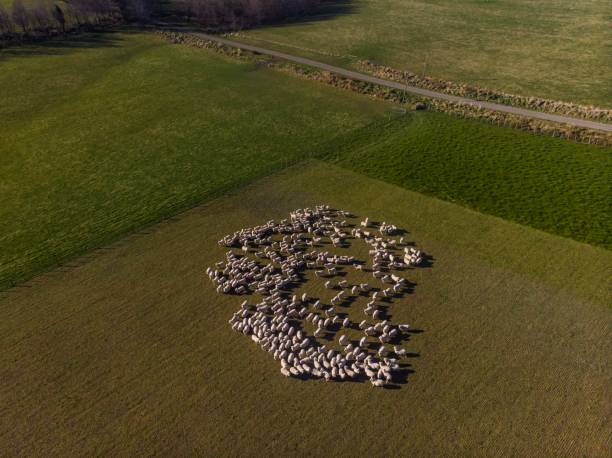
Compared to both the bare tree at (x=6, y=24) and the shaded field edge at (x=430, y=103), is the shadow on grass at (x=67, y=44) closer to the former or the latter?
the bare tree at (x=6, y=24)

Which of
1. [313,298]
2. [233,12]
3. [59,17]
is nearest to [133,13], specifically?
[59,17]

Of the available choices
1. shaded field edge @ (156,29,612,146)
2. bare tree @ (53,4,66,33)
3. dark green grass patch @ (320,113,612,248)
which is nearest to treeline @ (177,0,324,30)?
shaded field edge @ (156,29,612,146)

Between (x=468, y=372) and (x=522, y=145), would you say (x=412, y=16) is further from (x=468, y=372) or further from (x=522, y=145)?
(x=468, y=372)

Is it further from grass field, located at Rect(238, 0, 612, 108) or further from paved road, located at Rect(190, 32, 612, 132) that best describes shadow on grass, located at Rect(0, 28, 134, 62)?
grass field, located at Rect(238, 0, 612, 108)

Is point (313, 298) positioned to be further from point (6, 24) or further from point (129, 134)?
point (6, 24)

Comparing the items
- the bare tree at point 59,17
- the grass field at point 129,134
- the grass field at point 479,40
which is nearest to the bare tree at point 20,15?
the bare tree at point 59,17

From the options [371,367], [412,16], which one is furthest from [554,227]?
[412,16]
